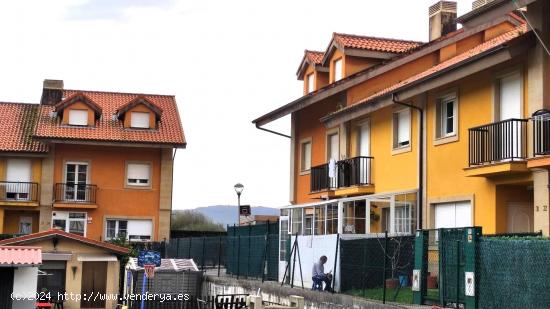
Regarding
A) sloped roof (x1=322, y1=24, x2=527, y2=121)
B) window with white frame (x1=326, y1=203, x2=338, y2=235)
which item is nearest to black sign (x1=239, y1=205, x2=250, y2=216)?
sloped roof (x1=322, y1=24, x2=527, y2=121)

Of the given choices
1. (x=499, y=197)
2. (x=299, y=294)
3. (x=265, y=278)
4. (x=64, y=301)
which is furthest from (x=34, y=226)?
(x=499, y=197)

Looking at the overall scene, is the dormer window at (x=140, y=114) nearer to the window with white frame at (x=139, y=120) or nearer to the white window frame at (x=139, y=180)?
the window with white frame at (x=139, y=120)

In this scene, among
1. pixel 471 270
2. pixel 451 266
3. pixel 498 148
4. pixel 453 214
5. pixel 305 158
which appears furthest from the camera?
pixel 305 158

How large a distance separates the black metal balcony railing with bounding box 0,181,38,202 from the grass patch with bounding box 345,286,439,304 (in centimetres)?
3109

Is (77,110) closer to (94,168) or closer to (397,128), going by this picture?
(94,168)

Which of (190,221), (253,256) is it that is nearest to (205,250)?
(253,256)

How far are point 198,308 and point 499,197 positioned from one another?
9.28m

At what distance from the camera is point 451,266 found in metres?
16.2

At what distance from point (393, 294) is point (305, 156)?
16.2 meters

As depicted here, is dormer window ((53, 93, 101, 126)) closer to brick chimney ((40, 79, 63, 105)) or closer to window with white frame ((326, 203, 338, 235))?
brick chimney ((40, 79, 63, 105))

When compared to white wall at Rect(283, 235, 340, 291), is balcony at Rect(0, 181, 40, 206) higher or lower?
higher

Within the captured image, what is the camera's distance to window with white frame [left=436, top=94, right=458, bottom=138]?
23.2 meters

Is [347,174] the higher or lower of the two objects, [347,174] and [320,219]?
the higher

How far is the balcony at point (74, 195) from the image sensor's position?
47.4m
